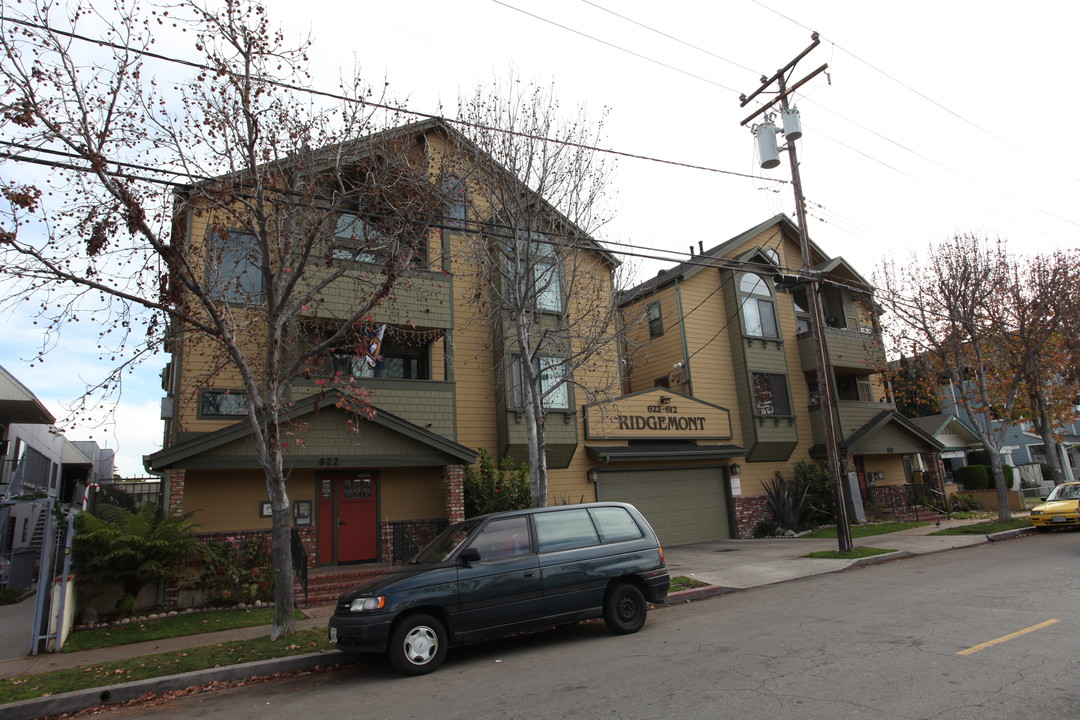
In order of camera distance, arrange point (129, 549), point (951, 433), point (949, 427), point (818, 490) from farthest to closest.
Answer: point (951, 433), point (949, 427), point (818, 490), point (129, 549)

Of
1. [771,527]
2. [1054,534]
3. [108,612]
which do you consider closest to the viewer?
[108,612]

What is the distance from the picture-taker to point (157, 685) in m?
7.45

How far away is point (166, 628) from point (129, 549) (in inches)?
57.0

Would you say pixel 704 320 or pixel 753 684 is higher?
pixel 704 320

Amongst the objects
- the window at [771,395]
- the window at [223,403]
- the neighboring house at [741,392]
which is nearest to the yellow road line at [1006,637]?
the neighboring house at [741,392]

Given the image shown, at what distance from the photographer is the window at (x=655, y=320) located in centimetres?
2342

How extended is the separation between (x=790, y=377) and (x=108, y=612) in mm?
21104

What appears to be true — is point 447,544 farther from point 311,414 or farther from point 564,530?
point 311,414

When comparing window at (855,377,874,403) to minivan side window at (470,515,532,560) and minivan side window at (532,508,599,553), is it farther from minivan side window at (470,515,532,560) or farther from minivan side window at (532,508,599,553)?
minivan side window at (470,515,532,560)

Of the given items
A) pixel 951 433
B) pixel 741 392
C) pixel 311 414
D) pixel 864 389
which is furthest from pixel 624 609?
pixel 951 433

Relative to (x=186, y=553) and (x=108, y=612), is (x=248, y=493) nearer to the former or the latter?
(x=186, y=553)

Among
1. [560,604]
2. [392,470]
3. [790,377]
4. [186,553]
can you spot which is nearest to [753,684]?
[560,604]

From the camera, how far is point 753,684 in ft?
19.3

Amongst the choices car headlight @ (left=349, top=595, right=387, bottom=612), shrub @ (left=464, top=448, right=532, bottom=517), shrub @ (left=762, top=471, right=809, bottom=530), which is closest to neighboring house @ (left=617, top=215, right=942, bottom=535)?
shrub @ (left=762, top=471, right=809, bottom=530)
